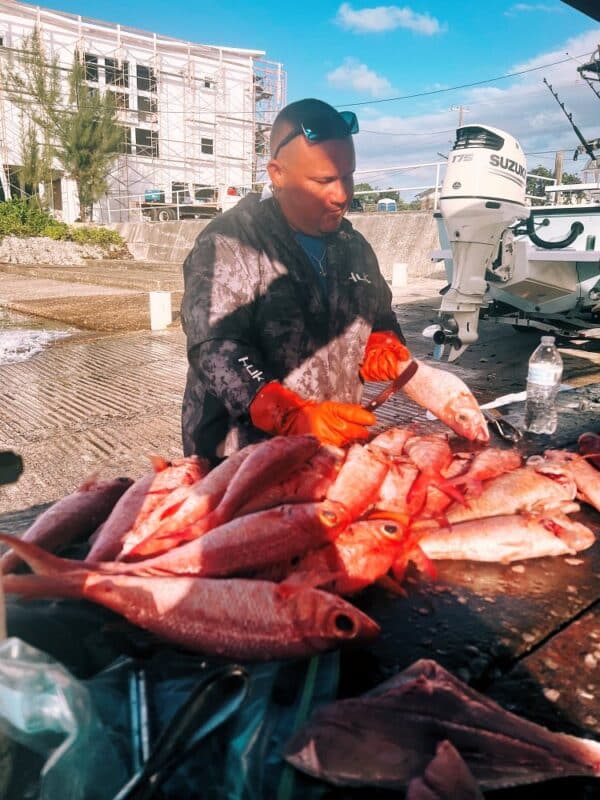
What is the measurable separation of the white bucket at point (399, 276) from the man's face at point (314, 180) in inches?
530

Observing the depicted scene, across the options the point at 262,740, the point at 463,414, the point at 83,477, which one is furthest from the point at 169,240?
the point at 262,740

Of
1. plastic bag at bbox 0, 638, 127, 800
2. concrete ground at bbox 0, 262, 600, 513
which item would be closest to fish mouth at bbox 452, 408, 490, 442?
plastic bag at bbox 0, 638, 127, 800

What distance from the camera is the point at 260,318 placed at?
10.4 ft

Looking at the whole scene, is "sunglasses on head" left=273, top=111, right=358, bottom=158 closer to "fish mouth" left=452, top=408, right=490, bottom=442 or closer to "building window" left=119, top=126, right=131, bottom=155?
"fish mouth" left=452, top=408, right=490, bottom=442

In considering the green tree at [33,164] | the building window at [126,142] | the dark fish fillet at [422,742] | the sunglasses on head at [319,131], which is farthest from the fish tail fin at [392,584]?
the building window at [126,142]

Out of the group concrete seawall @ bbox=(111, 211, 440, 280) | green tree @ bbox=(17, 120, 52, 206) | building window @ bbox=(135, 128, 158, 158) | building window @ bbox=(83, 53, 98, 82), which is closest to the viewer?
concrete seawall @ bbox=(111, 211, 440, 280)

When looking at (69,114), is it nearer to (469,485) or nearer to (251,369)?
(251,369)

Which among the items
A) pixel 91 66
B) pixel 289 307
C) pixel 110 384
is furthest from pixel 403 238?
pixel 91 66

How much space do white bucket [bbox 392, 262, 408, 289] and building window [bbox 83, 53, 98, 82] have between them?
30376 millimetres

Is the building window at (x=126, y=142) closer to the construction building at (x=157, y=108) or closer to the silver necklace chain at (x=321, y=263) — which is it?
the construction building at (x=157, y=108)

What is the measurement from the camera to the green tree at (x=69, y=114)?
1273 inches

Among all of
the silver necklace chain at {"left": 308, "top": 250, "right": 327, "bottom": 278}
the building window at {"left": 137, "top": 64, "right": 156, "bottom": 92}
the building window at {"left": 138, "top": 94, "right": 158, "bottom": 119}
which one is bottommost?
the silver necklace chain at {"left": 308, "top": 250, "right": 327, "bottom": 278}

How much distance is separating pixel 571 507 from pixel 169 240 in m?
27.4

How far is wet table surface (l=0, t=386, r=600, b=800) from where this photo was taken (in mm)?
1441
